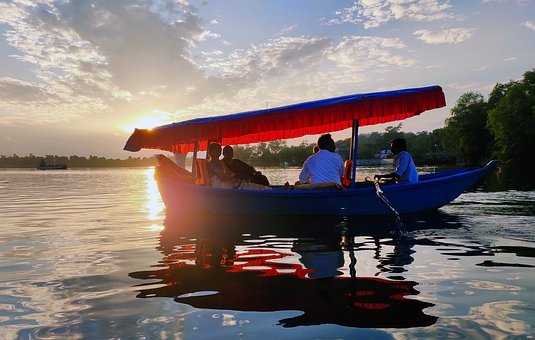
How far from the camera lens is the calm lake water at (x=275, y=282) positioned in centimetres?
418

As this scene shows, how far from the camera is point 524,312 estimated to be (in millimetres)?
4414

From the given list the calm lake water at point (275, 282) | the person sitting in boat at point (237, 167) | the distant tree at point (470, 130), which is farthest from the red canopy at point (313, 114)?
the distant tree at point (470, 130)

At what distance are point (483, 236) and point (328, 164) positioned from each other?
4018 millimetres

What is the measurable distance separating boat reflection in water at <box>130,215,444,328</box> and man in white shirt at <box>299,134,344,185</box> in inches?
98.6

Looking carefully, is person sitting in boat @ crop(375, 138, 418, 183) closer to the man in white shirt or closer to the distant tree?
the man in white shirt

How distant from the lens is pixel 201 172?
1334cm

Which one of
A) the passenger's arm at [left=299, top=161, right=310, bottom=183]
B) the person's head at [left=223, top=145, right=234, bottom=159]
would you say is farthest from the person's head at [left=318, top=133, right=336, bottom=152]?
the person's head at [left=223, top=145, right=234, bottom=159]

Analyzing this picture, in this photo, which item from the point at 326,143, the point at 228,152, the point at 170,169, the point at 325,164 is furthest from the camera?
the point at 170,169

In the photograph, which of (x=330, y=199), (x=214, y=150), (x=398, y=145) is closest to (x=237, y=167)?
(x=214, y=150)

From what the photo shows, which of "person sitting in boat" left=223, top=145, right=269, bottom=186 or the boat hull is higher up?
"person sitting in boat" left=223, top=145, right=269, bottom=186

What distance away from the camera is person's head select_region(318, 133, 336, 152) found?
11328 millimetres

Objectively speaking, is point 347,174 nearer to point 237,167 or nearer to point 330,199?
point 330,199

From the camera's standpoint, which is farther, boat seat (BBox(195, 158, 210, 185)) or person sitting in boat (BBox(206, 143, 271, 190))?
boat seat (BBox(195, 158, 210, 185))

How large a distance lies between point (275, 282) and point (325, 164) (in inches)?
241
